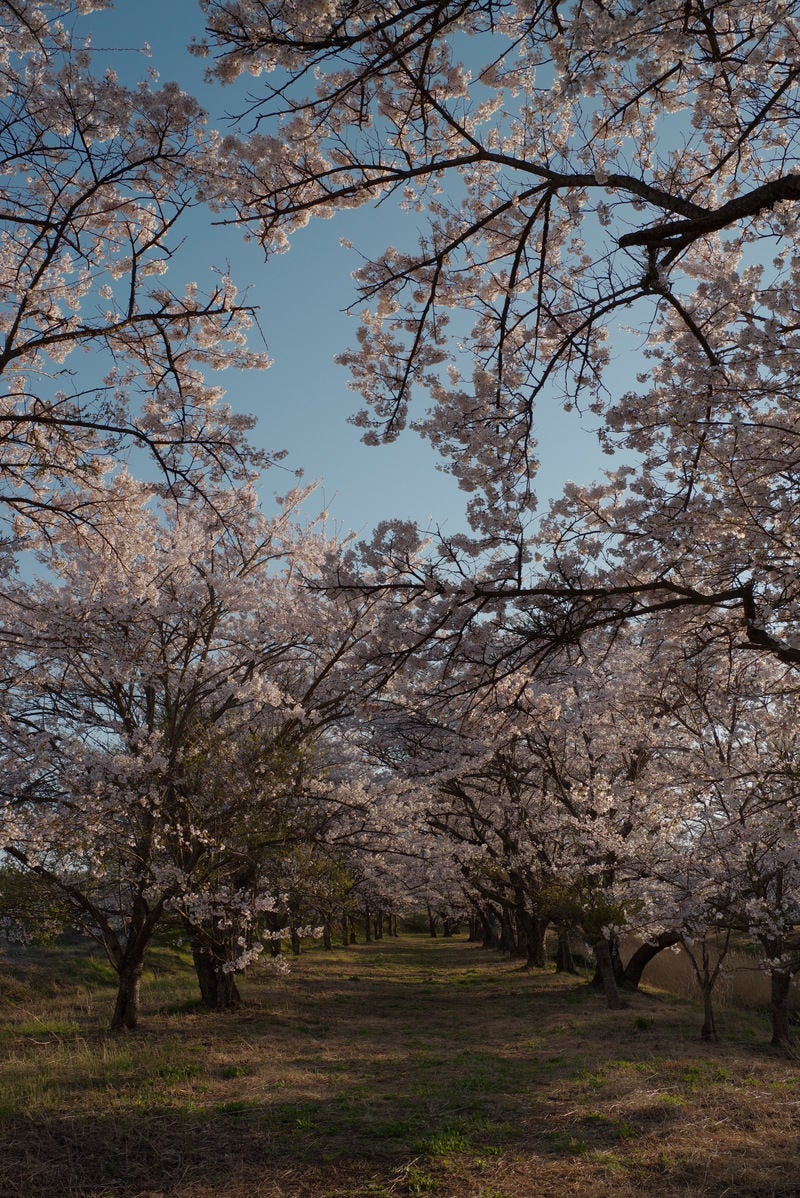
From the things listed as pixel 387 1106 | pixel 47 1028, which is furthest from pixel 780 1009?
pixel 47 1028

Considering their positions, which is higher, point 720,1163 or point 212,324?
point 212,324

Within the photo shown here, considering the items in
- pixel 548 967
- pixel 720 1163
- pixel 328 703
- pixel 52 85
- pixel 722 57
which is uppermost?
pixel 52 85

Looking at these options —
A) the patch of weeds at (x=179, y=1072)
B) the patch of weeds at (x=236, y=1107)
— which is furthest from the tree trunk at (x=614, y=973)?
the patch of weeds at (x=236, y=1107)

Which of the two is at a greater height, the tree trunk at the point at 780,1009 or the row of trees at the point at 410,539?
the row of trees at the point at 410,539

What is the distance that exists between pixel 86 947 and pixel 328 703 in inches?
542

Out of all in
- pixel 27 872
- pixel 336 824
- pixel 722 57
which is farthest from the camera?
pixel 336 824

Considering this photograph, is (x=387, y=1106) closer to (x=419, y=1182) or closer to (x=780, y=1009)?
(x=419, y=1182)

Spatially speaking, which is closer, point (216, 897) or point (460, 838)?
point (216, 897)

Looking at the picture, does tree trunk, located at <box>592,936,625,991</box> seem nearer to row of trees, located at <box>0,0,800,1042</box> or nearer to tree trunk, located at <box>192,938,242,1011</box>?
row of trees, located at <box>0,0,800,1042</box>

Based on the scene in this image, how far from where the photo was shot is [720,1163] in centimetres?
532

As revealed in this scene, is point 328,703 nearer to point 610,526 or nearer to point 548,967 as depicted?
point 610,526

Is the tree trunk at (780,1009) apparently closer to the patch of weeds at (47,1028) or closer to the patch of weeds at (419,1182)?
the patch of weeds at (419,1182)

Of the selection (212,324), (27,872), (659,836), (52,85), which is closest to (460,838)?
(659,836)

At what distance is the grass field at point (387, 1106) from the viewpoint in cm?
503
